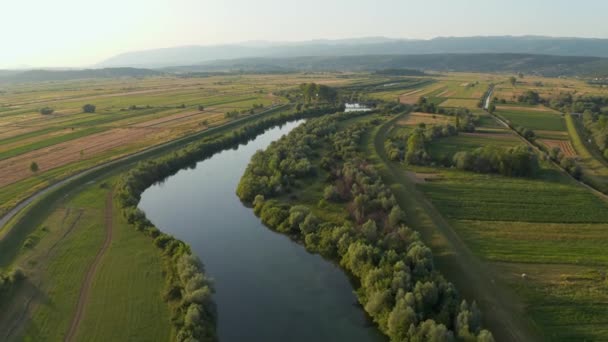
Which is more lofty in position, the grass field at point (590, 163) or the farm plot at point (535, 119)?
the farm plot at point (535, 119)

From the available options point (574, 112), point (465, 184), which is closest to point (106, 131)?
point (465, 184)

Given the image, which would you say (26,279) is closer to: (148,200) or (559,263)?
(148,200)

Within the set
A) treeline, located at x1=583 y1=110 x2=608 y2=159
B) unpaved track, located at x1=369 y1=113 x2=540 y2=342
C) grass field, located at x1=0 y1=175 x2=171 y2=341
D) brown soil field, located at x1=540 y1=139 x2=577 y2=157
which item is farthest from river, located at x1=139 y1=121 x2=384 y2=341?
treeline, located at x1=583 y1=110 x2=608 y2=159

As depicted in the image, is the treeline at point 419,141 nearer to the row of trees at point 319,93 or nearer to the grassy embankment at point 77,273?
the grassy embankment at point 77,273

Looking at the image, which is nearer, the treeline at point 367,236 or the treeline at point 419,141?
the treeline at point 367,236

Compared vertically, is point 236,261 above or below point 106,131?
below

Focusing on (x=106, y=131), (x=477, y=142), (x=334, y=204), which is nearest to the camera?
(x=334, y=204)

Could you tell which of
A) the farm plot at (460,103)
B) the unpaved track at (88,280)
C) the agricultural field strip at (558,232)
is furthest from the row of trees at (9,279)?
the farm plot at (460,103)
